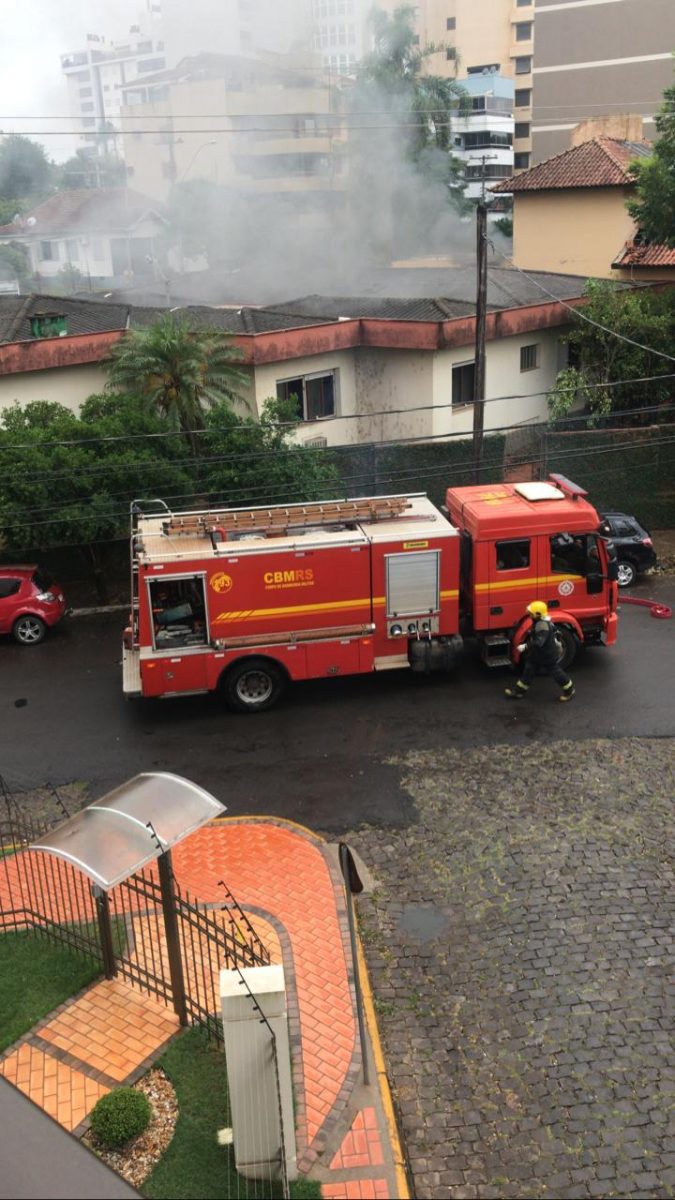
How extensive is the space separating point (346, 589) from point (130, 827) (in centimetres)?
729

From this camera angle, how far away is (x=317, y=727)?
14547mm

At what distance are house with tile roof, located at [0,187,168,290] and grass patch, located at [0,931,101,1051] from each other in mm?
40157

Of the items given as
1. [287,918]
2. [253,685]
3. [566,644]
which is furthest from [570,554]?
[287,918]

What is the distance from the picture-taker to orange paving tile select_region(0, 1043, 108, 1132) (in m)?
7.67

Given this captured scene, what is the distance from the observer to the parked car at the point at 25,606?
18.2 meters

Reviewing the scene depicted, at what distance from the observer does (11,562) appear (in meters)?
20.3

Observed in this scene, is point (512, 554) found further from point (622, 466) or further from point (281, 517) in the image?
point (622, 466)

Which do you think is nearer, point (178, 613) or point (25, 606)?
point (178, 613)

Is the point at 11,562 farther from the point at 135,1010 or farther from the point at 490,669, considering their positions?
the point at 135,1010

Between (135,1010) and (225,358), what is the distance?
1577cm

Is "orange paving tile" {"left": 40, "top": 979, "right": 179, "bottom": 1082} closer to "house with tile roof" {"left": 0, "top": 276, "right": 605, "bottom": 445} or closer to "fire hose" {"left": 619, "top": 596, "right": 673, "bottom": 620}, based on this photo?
"fire hose" {"left": 619, "top": 596, "right": 673, "bottom": 620}

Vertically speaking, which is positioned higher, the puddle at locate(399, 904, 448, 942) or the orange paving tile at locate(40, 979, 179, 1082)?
the orange paving tile at locate(40, 979, 179, 1082)

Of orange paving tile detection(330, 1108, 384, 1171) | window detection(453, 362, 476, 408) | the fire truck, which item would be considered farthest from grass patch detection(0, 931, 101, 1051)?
window detection(453, 362, 476, 408)

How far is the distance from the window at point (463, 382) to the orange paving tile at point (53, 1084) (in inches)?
851
